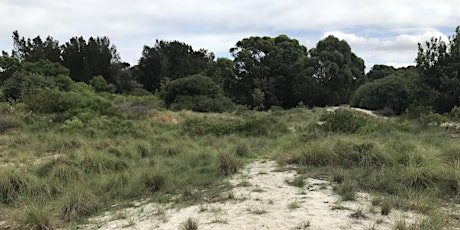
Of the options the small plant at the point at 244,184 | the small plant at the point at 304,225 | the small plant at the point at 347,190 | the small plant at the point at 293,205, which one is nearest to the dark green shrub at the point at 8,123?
the small plant at the point at 244,184

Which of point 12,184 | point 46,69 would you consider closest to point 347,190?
point 12,184

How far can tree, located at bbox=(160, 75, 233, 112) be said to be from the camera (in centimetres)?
2650

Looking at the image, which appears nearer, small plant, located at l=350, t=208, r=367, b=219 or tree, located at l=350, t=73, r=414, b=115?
small plant, located at l=350, t=208, r=367, b=219

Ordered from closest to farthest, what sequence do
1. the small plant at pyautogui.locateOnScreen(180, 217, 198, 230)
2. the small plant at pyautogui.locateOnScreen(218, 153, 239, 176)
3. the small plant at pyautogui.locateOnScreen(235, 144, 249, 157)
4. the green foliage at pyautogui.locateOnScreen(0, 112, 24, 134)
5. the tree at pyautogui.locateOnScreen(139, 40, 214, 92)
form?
the small plant at pyautogui.locateOnScreen(180, 217, 198, 230), the small plant at pyautogui.locateOnScreen(218, 153, 239, 176), the small plant at pyautogui.locateOnScreen(235, 144, 249, 157), the green foliage at pyautogui.locateOnScreen(0, 112, 24, 134), the tree at pyautogui.locateOnScreen(139, 40, 214, 92)

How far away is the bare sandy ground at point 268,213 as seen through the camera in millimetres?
4359

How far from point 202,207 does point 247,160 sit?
11.6 feet

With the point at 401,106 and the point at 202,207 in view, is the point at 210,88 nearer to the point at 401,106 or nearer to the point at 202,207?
the point at 401,106

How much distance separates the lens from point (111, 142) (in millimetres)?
11219

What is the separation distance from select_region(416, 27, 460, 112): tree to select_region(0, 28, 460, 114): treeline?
2.91 m

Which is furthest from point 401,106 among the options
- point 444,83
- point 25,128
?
point 25,128

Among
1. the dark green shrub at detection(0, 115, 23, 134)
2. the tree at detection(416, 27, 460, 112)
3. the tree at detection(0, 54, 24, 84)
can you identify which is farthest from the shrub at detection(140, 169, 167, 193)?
the tree at detection(0, 54, 24, 84)

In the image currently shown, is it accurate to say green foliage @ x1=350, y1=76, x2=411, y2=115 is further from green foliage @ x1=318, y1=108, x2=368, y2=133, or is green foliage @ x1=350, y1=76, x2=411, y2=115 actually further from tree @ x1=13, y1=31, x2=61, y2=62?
tree @ x1=13, y1=31, x2=61, y2=62

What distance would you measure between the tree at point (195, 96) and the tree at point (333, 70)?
1198cm

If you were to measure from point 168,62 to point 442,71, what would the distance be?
101 ft
